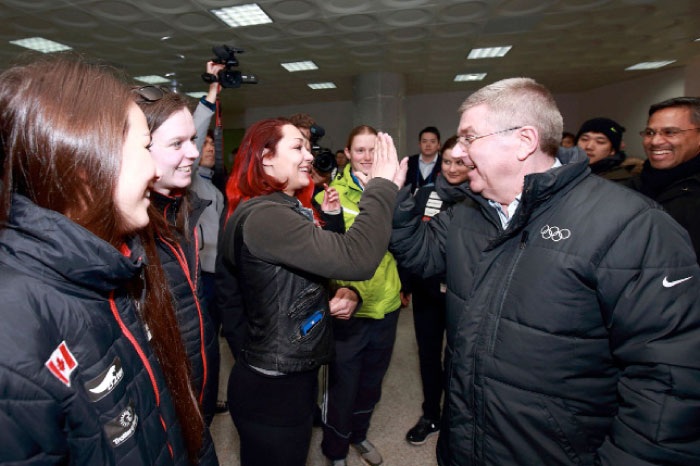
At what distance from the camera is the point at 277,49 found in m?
5.79

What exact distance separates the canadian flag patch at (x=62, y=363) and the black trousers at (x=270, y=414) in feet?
2.18

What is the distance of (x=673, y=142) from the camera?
1.96 meters

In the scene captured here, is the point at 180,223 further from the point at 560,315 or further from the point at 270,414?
the point at 560,315

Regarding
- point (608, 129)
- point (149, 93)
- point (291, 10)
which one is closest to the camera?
point (149, 93)

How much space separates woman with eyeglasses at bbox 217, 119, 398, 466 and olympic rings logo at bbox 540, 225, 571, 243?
1.33ft

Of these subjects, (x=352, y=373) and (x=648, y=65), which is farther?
(x=648, y=65)

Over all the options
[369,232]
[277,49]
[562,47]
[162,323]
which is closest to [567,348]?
[369,232]

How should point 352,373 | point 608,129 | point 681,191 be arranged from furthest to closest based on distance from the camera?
point 608,129, point 681,191, point 352,373

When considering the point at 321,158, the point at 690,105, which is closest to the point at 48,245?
the point at 321,158

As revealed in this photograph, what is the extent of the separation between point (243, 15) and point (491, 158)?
4658mm

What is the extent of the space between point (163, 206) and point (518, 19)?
5394 mm

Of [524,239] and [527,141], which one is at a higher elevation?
[527,141]

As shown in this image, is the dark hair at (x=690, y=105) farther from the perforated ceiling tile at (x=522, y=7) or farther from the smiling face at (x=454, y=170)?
the perforated ceiling tile at (x=522, y=7)

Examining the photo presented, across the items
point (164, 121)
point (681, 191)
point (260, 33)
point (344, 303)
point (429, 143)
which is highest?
point (260, 33)
